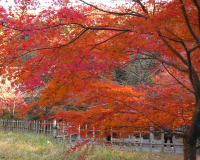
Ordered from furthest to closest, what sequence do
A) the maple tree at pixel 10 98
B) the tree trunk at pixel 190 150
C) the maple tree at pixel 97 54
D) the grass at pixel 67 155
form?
the maple tree at pixel 10 98
the grass at pixel 67 155
the tree trunk at pixel 190 150
the maple tree at pixel 97 54

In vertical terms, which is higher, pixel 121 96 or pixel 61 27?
pixel 61 27

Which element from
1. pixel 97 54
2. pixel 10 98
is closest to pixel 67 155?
pixel 97 54

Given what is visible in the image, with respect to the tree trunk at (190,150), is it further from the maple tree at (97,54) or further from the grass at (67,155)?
the grass at (67,155)

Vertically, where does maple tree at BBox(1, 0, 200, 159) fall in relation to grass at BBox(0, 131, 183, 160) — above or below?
above

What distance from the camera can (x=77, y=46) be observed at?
4.23m

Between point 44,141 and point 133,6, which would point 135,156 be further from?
point 133,6

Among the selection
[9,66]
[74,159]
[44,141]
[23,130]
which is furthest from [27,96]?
[9,66]

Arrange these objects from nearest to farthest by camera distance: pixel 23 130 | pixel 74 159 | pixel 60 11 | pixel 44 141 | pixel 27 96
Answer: pixel 60 11, pixel 74 159, pixel 44 141, pixel 23 130, pixel 27 96

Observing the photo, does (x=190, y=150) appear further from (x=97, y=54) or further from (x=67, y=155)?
(x=67, y=155)

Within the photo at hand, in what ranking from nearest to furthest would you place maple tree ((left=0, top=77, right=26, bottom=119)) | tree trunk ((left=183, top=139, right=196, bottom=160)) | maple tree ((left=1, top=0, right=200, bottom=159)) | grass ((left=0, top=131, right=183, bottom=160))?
1. maple tree ((left=1, top=0, right=200, bottom=159))
2. tree trunk ((left=183, top=139, right=196, bottom=160))
3. grass ((left=0, top=131, right=183, bottom=160))
4. maple tree ((left=0, top=77, right=26, bottom=119))

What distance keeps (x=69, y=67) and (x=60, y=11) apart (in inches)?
38.2

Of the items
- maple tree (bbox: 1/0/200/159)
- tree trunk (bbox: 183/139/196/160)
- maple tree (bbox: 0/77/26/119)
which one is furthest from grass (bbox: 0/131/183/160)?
maple tree (bbox: 0/77/26/119)

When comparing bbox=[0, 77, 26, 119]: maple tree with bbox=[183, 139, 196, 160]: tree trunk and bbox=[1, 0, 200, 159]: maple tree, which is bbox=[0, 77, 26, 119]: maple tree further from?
bbox=[183, 139, 196, 160]: tree trunk

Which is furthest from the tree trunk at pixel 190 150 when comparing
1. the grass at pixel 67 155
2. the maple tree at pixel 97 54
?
the grass at pixel 67 155
